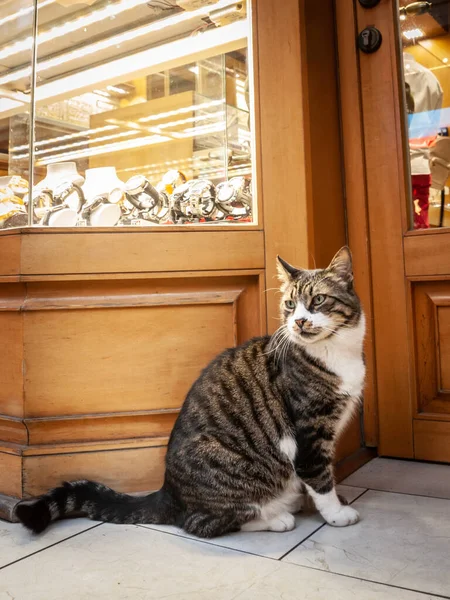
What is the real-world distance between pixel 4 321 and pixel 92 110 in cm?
97

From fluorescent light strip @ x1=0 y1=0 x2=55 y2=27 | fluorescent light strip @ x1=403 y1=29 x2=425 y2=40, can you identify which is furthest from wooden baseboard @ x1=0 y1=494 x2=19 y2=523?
fluorescent light strip @ x1=403 y1=29 x2=425 y2=40

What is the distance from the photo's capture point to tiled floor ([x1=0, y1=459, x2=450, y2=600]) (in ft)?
4.20

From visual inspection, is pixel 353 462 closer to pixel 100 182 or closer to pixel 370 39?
pixel 100 182

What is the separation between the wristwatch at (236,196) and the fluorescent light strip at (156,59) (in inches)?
21.0

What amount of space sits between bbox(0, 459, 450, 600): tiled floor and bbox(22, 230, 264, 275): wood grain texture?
2.81ft

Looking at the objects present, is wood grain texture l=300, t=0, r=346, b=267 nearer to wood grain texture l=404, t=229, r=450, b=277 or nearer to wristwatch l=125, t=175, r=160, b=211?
wood grain texture l=404, t=229, r=450, b=277

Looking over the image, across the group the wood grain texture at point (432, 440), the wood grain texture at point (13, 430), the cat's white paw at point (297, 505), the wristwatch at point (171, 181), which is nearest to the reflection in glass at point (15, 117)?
the wristwatch at point (171, 181)

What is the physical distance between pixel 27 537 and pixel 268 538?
0.72m

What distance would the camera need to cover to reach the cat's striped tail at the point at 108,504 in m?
1.62

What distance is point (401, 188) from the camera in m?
2.25

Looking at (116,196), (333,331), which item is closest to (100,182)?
(116,196)

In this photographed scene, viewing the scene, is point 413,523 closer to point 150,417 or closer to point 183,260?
point 150,417

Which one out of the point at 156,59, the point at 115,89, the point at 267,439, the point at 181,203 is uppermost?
the point at 156,59

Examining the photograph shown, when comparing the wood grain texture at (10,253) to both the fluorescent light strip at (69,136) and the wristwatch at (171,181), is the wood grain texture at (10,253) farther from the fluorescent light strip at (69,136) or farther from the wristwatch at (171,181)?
the wristwatch at (171,181)
